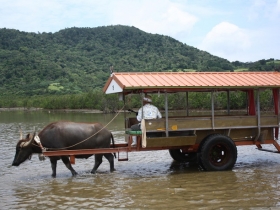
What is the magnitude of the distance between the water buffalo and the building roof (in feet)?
3.94

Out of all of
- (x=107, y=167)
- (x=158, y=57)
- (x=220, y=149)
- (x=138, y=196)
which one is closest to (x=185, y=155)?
(x=220, y=149)

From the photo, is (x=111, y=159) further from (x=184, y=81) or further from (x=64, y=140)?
(x=184, y=81)

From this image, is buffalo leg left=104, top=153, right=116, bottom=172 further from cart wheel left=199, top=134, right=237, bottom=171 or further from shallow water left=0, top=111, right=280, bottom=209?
cart wheel left=199, top=134, right=237, bottom=171

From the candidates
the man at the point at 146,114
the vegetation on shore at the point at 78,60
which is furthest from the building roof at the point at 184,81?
the vegetation on shore at the point at 78,60

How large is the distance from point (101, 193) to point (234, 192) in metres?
2.64

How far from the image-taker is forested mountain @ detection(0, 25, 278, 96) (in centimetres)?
10606

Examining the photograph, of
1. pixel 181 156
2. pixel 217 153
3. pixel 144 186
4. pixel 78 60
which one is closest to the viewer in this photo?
pixel 144 186

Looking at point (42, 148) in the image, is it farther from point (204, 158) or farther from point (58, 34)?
point (58, 34)

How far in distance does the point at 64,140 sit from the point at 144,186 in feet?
8.33

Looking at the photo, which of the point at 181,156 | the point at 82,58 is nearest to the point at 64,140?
the point at 181,156

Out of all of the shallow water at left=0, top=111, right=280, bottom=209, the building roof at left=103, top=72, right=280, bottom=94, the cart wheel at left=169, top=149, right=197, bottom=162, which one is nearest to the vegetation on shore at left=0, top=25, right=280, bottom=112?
the cart wheel at left=169, top=149, right=197, bottom=162

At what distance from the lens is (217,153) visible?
9.90 meters

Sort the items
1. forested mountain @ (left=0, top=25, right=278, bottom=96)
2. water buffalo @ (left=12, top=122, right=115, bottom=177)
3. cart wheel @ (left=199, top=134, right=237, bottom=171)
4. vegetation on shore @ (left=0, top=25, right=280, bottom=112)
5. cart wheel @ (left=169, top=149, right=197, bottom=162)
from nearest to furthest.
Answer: cart wheel @ (left=199, top=134, right=237, bottom=171) < water buffalo @ (left=12, top=122, right=115, bottom=177) < cart wheel @ (left=169, top=149, right=197, bottom=162) < vegetation on shore @ (left=0, top=25, right=280, bottom=112) < forested mountain @ (left=0, top=25, right=278, bottom=96)

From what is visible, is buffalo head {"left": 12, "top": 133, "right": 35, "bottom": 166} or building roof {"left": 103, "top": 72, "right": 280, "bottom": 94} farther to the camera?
buffalo head {"left": 12, "top": 133, "right": 35, "bottom": 166}
